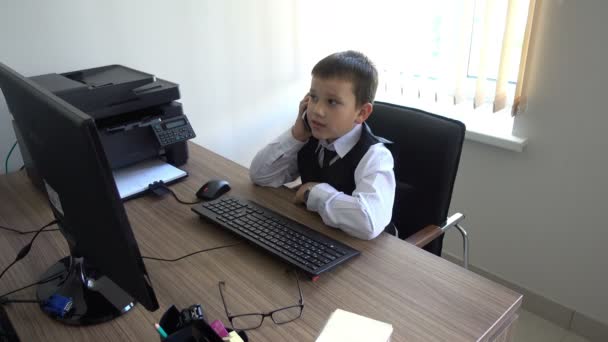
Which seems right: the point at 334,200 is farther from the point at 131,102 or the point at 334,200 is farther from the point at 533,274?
the point at 533,274

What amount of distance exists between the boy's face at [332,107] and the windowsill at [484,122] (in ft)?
2.60

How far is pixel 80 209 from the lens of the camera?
73 centimetres

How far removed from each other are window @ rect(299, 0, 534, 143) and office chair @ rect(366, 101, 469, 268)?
2.11 ft

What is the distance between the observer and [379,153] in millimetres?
1249

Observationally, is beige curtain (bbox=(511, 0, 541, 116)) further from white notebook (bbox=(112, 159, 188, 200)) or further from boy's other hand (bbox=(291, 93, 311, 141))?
white notebook (bbox=(112, 159, 188, 200))

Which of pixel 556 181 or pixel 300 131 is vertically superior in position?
pixel 300 131

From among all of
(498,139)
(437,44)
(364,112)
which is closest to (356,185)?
(364,112)

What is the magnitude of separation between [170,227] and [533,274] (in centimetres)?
155

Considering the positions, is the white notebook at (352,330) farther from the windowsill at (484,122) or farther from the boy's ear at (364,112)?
the windowsill at (484,122)

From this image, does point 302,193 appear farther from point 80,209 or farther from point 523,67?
point 523,67

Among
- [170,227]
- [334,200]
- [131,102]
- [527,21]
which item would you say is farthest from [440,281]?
[527,21]

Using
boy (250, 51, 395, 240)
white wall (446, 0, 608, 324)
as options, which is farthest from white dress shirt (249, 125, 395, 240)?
white wall (446, 0, 608, 324)

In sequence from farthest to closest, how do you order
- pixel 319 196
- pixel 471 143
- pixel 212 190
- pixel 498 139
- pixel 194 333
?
pixel 471 143 < pixel 498 139 < pixel 212 190 < pixel 319 196 < pixel 194 333

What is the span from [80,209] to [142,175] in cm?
70
